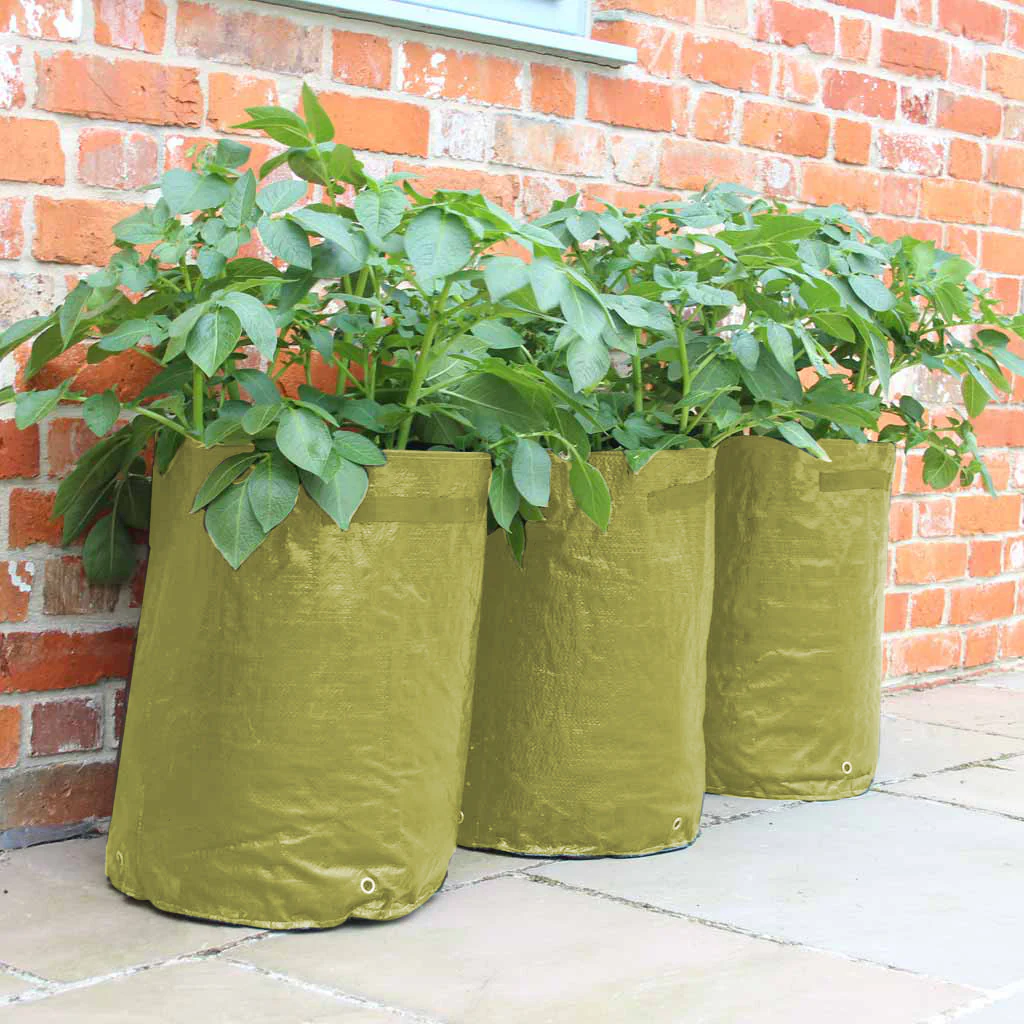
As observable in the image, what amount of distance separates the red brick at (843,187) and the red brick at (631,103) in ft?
1.30

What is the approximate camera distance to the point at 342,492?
5.53 feet

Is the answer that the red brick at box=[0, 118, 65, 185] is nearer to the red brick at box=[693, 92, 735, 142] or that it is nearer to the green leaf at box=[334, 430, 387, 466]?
the green leaf at box=[334, 430, 387, 466]

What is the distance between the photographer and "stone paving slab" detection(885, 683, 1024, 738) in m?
3.07

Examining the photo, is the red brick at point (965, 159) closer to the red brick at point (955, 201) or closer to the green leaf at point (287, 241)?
the red brick at point (955, 201)

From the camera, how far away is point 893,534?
3.30 meters

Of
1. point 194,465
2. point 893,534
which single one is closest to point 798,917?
point 194,465

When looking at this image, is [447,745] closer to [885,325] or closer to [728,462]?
[728,462]

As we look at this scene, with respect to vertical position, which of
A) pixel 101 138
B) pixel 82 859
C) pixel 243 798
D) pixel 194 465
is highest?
pixel 101 138

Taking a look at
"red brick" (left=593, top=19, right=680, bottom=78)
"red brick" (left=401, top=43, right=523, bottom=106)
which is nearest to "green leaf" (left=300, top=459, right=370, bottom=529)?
"red brick" (left=401, top=43, right=523, bottom=106)

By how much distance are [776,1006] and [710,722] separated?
845mm

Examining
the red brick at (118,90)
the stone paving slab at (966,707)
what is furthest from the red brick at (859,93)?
the red brick at (118,90)

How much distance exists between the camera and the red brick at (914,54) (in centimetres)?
320

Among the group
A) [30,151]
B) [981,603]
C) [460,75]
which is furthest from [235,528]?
[981,603]

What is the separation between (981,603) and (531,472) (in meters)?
2.03
